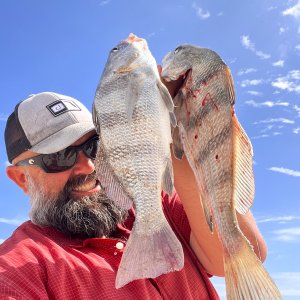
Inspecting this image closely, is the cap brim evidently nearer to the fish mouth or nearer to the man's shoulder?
the man's shoulder

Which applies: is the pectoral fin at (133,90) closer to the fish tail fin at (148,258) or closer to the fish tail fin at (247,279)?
the fish tail fin at (148,258)

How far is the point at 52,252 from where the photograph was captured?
3564 mm

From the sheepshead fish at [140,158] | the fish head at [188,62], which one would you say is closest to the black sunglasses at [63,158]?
the sheepshead fish at [140,158]

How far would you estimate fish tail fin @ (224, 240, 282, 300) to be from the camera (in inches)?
80.4

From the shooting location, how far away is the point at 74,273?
11.2 feet

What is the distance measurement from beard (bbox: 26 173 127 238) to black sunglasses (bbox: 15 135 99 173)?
6.4 inches

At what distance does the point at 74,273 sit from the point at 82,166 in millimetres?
1104

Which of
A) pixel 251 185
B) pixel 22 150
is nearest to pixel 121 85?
pixel 251 185

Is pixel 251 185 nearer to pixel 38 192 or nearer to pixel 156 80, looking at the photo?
pixel 156 80

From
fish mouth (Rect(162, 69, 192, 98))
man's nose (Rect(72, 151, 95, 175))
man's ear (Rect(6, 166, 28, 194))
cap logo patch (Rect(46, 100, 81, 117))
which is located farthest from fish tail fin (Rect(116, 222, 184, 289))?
man's ear (Rect(6, 166, 28, 194))

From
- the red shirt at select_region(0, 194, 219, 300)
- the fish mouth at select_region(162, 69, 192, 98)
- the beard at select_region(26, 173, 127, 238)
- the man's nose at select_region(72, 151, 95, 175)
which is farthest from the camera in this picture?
the man's nose at select_region(72, 151, 95, 175)

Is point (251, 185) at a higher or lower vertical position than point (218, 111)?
lower

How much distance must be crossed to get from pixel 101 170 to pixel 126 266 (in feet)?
1.68

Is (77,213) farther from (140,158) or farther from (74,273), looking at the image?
(140,158)
